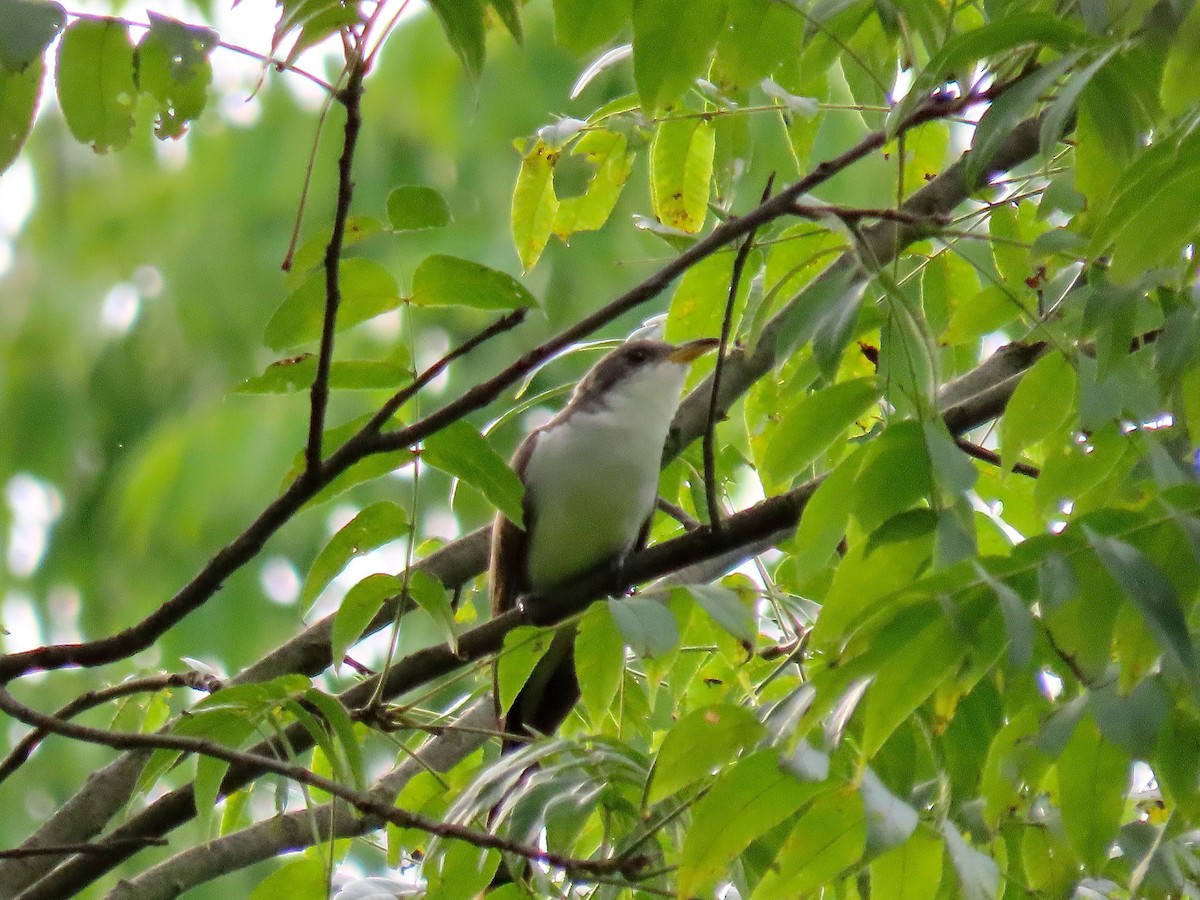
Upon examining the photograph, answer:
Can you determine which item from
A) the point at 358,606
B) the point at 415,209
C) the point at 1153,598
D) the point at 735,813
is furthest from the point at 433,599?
the point at 1153,598

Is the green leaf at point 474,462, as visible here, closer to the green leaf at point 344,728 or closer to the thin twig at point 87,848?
the green leaf at point 344,728

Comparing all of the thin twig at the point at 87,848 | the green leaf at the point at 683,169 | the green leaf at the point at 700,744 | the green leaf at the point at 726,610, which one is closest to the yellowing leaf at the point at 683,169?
the green leaf at the point at 683,169

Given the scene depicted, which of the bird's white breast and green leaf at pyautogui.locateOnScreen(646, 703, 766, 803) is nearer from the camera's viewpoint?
green leaf at pyautogui.locateOnScreen(646, 703, 766, 803)

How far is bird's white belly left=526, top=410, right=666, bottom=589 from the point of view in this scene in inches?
198

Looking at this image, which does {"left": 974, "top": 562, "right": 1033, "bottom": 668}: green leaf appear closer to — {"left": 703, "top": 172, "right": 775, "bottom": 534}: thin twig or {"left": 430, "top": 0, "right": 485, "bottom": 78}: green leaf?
{"left": 703, "top": 172, "right": 775, "bottom": 534}: thin twig

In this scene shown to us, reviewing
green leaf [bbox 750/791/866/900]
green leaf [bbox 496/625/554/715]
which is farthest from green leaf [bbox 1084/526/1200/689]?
green leaf [bbox 496/625/554/715]

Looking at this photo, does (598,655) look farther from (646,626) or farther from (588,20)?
(588,20)

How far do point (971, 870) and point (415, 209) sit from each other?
1386 millimetres

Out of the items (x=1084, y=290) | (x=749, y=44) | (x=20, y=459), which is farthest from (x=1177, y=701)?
(x=20, y=459)

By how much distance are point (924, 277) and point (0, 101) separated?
218 centimetres

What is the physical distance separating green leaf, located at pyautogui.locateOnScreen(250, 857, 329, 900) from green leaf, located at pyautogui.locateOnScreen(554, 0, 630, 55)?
5.56 feet

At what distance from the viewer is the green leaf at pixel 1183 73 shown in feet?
6.40

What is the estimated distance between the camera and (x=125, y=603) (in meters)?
14.1

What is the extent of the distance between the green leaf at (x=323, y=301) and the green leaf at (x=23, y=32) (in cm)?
62
